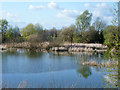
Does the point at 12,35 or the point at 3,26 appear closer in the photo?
the point at 12,35

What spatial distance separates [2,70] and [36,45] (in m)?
10.7

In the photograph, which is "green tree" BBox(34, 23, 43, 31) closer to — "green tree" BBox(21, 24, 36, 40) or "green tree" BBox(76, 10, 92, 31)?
"green tree" BBox(21, 24, 36, 40)

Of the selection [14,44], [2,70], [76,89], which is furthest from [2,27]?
[76,89]

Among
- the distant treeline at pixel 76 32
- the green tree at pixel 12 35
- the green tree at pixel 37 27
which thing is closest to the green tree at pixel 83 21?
the distant treeline at pixel 76 32

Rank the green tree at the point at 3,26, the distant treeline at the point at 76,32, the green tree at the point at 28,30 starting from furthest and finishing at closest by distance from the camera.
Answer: the green tree at the point at 28,30 < the green tree at the point at 3,26 < the distant treeline at the point at 76,32

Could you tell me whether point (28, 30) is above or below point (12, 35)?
above

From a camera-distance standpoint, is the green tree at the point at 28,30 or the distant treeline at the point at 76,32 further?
the green tree at the point at 28,30

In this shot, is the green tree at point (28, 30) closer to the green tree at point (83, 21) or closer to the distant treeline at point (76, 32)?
the distant treeline at point (76, 32)

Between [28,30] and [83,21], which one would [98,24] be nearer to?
[83,21]

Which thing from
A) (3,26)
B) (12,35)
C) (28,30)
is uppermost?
(3,26)

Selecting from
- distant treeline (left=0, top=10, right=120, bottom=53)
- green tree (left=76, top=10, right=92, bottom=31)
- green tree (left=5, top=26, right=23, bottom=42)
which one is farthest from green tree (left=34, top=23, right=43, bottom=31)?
green tree (left=76, top=10, right=92, bottom=31)

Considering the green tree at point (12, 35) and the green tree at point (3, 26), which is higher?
the green tree at point (3, 26)

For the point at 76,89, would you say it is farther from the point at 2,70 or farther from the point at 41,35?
the point at 41,35

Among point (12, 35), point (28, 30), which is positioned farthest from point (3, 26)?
point (28, 30)
